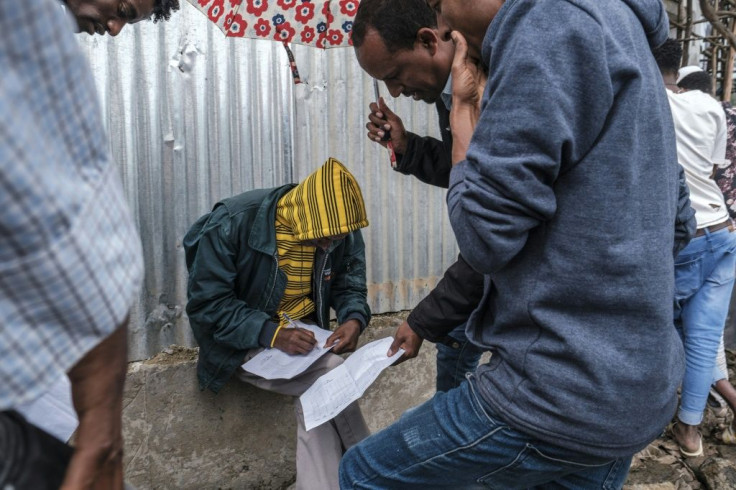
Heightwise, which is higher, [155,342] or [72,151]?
[72,151]

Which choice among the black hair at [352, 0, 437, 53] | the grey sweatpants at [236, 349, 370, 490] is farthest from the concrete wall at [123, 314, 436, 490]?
the black hair at [352, 0, 437, 53]

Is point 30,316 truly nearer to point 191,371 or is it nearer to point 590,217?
point 590,217

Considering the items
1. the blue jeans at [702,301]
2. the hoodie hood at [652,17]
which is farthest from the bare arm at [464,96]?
the blue jeans at [702,301]

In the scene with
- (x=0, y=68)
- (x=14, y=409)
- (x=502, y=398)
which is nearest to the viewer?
(x=0, y=68)

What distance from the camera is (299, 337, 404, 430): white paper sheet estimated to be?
6.78 feet

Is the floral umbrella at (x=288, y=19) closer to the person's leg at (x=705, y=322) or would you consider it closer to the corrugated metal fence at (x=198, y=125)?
the corrugated metal fence at (x=198, y=125)

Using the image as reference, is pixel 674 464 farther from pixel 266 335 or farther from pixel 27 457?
pixel 27 457

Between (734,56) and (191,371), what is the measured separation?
5672 millimetres

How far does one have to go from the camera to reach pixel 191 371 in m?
2.89

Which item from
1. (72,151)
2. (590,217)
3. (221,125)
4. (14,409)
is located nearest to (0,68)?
(72,151)

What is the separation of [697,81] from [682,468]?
2282 millimetres

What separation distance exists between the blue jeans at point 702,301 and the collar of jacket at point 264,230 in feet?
7.25

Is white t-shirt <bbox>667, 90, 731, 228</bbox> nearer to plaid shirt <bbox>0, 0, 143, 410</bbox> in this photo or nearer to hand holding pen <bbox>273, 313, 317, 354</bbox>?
hand holding pen <bbox>273, 313, 317, 354</bbox>

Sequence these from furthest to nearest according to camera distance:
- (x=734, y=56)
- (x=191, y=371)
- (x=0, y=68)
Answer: (x=734, y=56) < (x=191, y=371) < (x=0, y=68)
